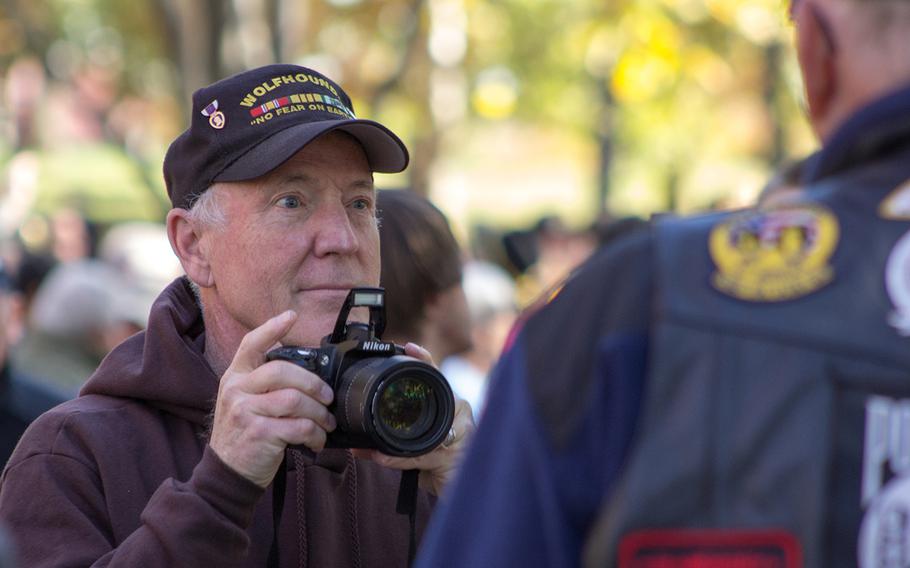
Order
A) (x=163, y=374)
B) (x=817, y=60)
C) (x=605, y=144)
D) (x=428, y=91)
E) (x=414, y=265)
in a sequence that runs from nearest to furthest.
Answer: (x=817, y=60)
(x=163, y=374)
(x=414, y=265)
(x=428, y=91)
(x=605, y=144)

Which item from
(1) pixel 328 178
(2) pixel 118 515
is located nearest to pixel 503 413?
(2) pixel 118 515

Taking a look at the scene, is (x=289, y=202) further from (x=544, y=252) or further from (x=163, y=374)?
(x=544, y=252)

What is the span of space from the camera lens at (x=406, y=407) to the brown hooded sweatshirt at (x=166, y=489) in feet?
0.84

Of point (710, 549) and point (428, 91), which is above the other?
point (428, 91)

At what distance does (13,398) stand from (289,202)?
2.63 metres

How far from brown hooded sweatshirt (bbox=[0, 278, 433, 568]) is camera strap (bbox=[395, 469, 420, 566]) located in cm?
4

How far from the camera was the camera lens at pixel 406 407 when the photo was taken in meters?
2.35

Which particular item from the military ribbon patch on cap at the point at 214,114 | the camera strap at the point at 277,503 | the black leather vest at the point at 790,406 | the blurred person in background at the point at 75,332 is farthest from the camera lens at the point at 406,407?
the blurred person in background at the point at 75,332

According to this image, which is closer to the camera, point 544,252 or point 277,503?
point 277,503

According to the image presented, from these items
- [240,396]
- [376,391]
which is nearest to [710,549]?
[376,391]

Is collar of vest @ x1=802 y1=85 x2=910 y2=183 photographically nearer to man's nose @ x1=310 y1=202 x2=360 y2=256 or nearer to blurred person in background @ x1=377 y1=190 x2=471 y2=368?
man's nose @ x1=310 y1=202 x2=360 y2=256

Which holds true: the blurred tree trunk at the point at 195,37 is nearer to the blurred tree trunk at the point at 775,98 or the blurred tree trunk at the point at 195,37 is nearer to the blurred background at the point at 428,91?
the blurred background at the point at 428,91

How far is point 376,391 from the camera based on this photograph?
7.59ft

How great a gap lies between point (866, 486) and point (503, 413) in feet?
1.25
